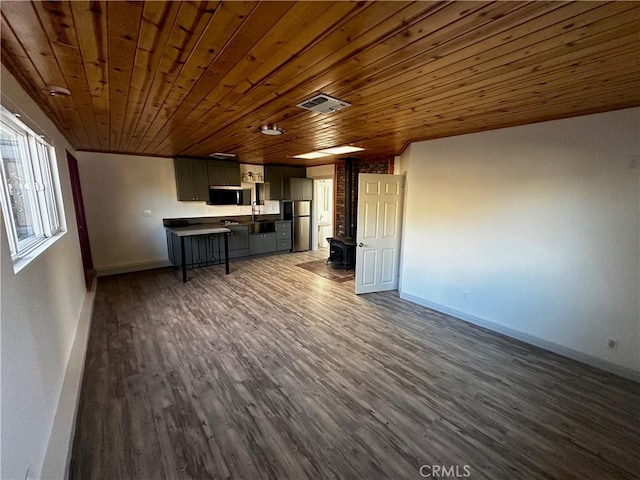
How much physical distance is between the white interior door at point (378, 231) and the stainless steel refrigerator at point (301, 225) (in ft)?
10.6

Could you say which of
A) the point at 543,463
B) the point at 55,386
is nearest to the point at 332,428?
the point at 543,463

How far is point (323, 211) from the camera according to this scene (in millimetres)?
8086

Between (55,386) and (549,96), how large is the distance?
13.7 ft

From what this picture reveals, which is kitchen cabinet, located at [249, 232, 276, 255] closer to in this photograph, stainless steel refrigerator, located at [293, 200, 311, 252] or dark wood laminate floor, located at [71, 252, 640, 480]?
stainless steel refrigerator, located at [293, 200, 311, 252]

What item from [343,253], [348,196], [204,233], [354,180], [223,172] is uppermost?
[223,172]

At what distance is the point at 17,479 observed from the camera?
107 cm

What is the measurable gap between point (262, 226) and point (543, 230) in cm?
568

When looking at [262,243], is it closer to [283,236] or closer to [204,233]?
[283,236]

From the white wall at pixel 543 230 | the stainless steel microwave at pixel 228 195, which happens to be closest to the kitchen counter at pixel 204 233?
the stainless steel microwave at pixel 228 195

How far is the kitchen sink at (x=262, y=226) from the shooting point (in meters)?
6.70

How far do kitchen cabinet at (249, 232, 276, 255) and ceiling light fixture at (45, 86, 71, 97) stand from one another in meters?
4.62

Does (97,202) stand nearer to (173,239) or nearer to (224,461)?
(173,239)

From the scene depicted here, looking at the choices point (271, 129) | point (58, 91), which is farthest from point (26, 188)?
point (271, 129)

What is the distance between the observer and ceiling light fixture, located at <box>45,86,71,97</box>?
196 cm
